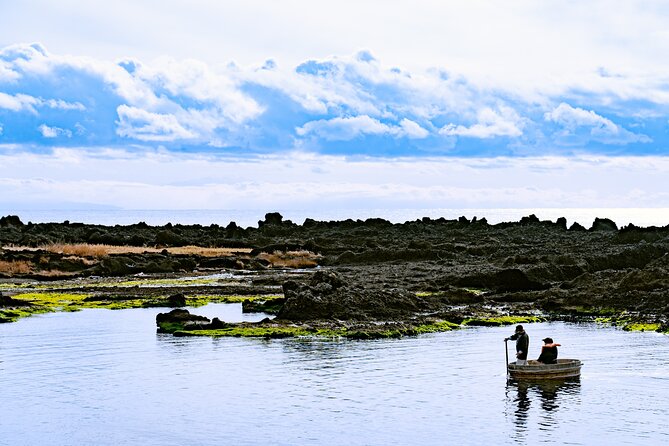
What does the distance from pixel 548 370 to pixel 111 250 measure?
81.2 meters

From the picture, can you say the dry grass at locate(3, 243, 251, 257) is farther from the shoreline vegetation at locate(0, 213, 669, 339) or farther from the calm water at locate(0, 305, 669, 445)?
the calm water at locate(0, 305, 669, 445)

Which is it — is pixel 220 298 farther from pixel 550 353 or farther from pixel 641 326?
pixel 550 353

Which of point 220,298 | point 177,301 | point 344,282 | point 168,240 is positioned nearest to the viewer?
point 344,282

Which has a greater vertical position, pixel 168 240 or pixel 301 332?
pixel 168 240

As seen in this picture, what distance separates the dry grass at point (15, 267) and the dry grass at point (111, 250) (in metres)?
10.9

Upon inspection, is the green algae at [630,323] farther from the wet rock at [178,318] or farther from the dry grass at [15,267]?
the dry grass at [15,267]

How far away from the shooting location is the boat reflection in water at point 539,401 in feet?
102

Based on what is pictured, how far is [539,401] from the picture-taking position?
114 feet

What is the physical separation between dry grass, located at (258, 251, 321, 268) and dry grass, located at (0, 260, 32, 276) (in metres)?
26.9

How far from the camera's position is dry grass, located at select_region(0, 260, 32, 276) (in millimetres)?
87894

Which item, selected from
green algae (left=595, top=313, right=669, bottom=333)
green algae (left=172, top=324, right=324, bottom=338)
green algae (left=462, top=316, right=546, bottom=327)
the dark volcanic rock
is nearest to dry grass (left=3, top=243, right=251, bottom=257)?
the dark volcanic rock

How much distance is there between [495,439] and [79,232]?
127 meters

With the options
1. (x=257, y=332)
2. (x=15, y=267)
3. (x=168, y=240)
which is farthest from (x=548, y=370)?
(x=168, y=240)

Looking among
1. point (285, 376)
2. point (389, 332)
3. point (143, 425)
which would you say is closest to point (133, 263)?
point (389, 332)
